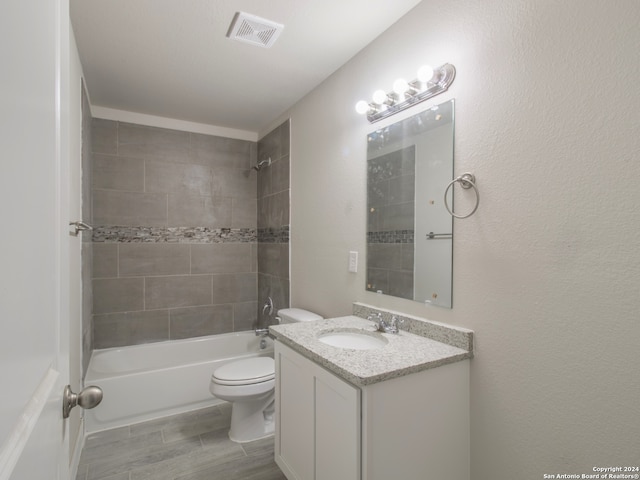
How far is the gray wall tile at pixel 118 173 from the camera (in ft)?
9.84

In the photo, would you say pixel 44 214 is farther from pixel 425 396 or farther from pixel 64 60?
pixel 425 396

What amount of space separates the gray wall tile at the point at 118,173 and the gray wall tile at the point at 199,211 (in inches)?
12.8

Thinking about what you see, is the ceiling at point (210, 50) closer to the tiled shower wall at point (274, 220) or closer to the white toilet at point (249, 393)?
the tiled shower wall at point (274, 220)

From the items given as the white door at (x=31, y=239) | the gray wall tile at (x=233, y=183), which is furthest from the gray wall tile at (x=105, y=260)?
the white door at (x=31, y=239)

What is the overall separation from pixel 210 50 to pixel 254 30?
37 cm

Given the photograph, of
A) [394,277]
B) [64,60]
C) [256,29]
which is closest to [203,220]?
[256,29]

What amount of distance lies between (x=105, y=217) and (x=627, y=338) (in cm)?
350

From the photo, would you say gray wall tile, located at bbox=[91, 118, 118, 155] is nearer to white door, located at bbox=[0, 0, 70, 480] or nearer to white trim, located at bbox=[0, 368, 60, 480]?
white door, located at bbox=[0, 0, 70, 480]

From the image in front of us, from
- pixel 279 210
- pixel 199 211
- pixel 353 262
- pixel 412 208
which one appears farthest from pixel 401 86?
pixel 199 211

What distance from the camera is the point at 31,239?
19.3 inches

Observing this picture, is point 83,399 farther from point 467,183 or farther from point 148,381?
point 148,381

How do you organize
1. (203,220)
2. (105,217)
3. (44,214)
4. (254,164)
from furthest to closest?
(254,164) → (203,220) → (105,217) → (44,214)

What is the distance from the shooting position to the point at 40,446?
51 centimetres

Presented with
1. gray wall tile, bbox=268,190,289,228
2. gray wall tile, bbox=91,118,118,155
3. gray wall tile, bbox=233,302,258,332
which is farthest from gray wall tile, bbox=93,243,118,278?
gray wall tile, bbox=268,190,289,228
